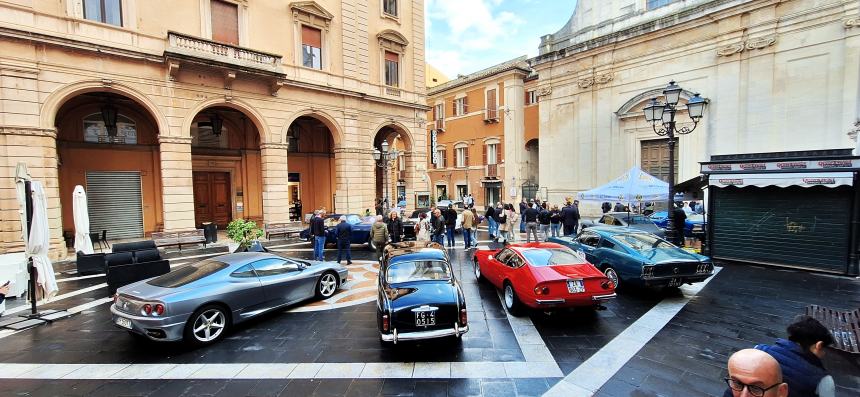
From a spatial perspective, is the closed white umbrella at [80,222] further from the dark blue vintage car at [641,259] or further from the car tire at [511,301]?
the dark blue vintage car at [641,259]

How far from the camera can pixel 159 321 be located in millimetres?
5691

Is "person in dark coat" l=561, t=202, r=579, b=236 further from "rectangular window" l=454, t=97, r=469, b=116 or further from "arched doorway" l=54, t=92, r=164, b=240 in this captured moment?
"rectangular window" l=454, t=97, r=469, b=116

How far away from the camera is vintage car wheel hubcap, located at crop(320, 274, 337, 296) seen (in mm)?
8562

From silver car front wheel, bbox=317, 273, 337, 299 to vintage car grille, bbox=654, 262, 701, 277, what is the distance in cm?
706

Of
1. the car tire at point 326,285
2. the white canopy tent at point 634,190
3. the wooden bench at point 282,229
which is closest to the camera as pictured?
the car tire at point 326,285

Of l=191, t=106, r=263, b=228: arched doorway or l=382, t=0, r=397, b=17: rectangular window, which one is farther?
l=382, t=0, r=397, b=17: rectangular window

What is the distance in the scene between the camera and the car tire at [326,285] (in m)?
A: 8.49

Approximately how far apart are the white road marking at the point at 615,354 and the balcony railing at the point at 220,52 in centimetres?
1725

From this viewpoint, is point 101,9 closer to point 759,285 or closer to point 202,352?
point 202,352

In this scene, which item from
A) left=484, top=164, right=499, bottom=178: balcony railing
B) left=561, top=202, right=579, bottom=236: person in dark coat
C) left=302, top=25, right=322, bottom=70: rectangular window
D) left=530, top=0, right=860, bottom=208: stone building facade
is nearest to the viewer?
left=561, top=202, right=579, bottom=236: person in dark coat

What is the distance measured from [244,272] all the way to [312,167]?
56.7 feet

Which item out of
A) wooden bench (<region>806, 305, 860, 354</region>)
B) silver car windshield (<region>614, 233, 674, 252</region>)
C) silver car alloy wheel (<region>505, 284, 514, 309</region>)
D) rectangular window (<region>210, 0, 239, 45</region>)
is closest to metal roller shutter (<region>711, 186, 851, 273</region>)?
silver car windshield (<region>614, 233, 674, 252</region>)

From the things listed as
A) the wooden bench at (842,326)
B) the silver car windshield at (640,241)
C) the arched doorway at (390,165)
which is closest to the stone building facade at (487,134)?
the arched doorway at (390,165)

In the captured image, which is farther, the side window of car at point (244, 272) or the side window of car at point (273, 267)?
the side window of car at point (273, 267)
